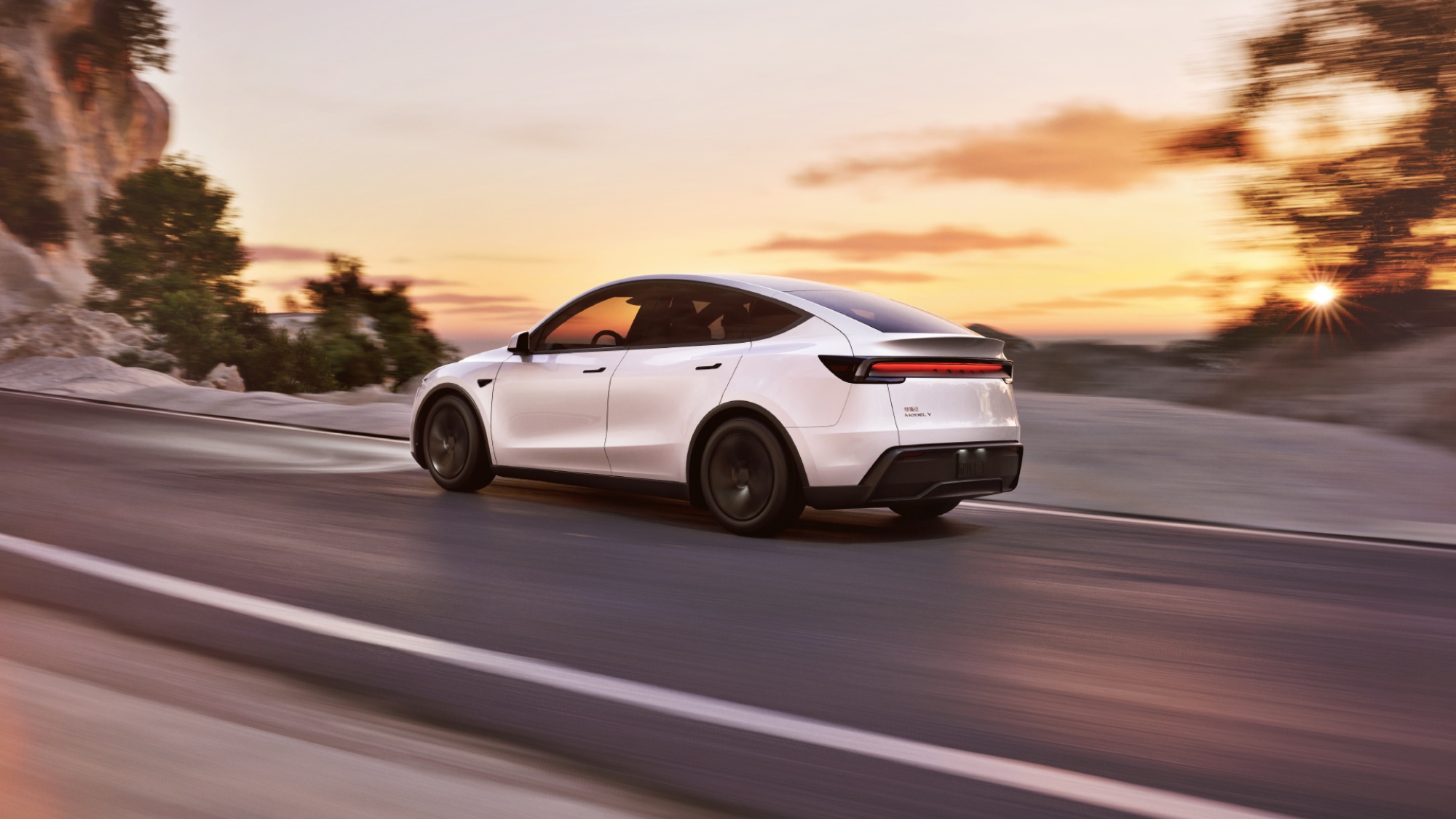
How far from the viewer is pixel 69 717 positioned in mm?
3844

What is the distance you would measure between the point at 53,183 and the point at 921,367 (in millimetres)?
64467

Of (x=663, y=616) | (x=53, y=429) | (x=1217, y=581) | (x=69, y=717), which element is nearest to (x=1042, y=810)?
(x=663, y=616)

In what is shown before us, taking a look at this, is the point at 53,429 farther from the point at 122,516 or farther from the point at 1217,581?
the point at 1217,581

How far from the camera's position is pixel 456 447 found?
9.63m

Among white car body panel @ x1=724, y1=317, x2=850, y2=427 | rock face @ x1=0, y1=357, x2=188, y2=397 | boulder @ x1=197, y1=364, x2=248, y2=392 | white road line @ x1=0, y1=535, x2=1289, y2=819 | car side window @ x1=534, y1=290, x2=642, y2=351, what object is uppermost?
car side window @ x1=534, y1=290, x2=642, y2=351

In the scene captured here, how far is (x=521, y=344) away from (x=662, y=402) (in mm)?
1528

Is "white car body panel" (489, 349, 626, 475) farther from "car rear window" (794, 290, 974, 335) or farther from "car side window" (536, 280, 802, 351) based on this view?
"car rear window" (794, 290, 974, 335)

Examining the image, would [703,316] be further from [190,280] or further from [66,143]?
→ [66,143]

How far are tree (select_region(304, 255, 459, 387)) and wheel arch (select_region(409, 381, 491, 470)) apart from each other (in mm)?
52548

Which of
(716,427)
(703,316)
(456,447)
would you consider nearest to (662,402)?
(716,427)

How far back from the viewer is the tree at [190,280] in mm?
53438

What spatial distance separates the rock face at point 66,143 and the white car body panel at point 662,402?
5117cm

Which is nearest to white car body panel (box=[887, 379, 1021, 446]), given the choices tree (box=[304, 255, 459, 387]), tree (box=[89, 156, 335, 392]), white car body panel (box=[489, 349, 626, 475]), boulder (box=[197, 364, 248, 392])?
white car body panel (box=[489, 349, 626, 475])

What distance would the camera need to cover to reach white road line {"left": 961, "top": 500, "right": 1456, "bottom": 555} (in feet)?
26.4
